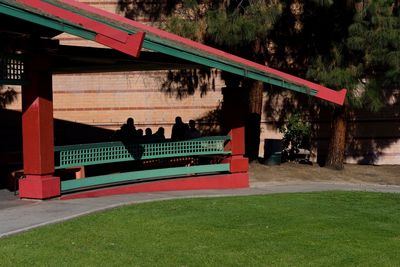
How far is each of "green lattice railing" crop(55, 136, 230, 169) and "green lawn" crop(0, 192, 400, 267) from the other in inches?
81.4

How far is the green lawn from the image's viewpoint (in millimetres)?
6895

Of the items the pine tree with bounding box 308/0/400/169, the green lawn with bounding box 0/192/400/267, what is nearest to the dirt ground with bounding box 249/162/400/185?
the pine tree with bounding box 308/0/400/169

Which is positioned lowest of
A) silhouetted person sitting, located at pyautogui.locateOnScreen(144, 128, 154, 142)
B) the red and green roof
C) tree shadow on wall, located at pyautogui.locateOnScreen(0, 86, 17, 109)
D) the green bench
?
the green bench

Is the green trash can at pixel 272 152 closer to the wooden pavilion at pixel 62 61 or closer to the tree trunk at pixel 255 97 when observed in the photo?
the tree trunk at pixel 255 97

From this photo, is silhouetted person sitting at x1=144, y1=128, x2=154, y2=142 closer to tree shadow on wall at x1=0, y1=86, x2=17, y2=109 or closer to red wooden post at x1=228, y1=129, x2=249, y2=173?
red wooden post at x1=228, y1=129, x2=249, y2=173

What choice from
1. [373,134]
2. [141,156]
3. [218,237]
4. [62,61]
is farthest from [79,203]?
[373,134]

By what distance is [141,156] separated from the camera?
1300 centimetres

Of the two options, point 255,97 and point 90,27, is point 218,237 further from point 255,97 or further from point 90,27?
point 255,97

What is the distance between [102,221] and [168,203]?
207 cm

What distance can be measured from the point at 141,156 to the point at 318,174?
6.14 m

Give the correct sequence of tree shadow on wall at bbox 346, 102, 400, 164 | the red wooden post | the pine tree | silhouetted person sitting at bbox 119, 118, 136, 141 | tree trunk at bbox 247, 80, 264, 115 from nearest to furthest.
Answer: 1. the red wooden post
2. silhouetted person sitting at bbox 119, 118, 136, 141
3. the pine tree
4. tree trunk at bbox 247, 80, 264, 115
5. tree shadow on wall at bbox 346, 102, 400, 164

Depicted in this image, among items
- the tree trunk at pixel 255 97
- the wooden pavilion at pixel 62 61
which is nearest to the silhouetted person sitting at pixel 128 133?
the wooden pavilion at pixel 62 61

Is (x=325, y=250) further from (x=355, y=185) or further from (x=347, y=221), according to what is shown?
(x=355, y=185)

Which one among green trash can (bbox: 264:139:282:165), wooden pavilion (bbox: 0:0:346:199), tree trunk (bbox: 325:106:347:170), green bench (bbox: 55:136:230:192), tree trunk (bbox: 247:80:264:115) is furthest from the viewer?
tree trunk (bbox: 247:80:264:115)
